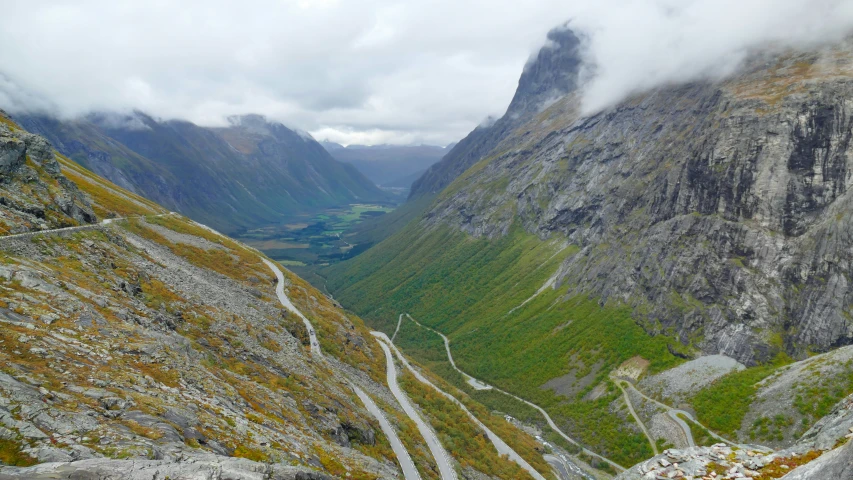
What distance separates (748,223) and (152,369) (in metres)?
134

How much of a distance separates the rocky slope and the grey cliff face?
82.3 meters

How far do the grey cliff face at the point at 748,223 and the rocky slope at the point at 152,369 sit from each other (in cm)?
8233

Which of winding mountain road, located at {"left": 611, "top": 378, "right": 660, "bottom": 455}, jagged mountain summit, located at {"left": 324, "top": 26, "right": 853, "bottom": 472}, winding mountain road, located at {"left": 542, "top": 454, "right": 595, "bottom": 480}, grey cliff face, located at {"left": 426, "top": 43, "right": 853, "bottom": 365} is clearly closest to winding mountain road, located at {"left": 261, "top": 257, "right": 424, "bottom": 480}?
winding mountain road, located at {"left": 542, "top": 454, "right": 595, "bottom": 480}

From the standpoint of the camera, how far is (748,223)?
108688 mm

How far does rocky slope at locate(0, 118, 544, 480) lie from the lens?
17.3 metres

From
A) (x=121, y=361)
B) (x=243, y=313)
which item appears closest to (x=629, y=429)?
(x=243, y=313)

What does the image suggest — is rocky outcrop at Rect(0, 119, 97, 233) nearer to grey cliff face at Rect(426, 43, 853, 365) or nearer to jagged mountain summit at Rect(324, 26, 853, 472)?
jagged mountain summit at Rect(324, 26, 853, 472)

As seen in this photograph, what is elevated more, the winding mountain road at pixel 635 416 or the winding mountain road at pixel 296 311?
the winding mountain road at pixel 296 311

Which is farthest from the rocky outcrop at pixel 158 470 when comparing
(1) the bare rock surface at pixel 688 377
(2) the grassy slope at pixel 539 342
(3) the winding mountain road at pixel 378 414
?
(1) the bare rock surface at pixel 688 377

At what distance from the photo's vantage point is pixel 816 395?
69.3 m

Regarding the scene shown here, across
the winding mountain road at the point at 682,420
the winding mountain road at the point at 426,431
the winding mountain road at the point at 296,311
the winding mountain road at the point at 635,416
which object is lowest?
the winding mountain road at the point at 635,416

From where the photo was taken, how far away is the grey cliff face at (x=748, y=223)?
92.4 m

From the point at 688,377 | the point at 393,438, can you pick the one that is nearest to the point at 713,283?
the point at 688,377

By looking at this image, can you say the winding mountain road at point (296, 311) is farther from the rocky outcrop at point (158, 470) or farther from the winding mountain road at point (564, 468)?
the winding mountain road at point (564, 468)
